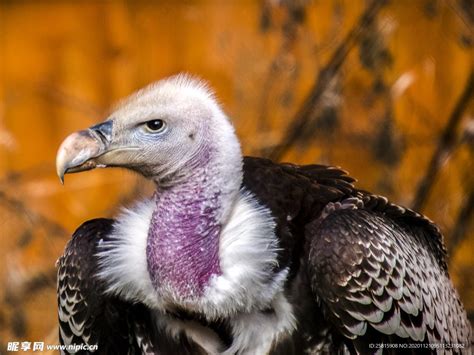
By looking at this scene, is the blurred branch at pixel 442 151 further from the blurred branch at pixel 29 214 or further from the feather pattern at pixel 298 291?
the blurred branch at pixel 29 214

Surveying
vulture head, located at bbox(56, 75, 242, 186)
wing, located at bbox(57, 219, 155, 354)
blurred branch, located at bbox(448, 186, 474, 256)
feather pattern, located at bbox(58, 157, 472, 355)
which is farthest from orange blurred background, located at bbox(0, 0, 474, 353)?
vulture head, located at bbox(56, 75, 242, 186)

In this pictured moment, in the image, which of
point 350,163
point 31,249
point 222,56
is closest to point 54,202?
point 31,249

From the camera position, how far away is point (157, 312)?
4004 millimetres

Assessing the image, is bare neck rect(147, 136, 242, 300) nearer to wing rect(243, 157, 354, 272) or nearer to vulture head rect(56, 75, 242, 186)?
vulture head rect(56, 75, 242, 186)

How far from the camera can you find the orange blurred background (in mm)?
6762

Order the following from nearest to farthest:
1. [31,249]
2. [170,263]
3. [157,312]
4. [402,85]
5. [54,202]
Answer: [170,263] → [157,312] → [402,85] → [31,249] → [54,202]

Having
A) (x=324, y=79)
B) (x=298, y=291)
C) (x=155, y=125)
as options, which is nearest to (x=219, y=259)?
(x=298, y=291)

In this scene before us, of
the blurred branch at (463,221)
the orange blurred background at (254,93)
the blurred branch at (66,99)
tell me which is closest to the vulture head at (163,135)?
the orange blurred background at (254,93)

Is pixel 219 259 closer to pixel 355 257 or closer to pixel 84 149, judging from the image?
pixel 355 257

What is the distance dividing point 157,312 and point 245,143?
327 centimetres

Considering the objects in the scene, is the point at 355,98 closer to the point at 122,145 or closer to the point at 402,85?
the point at 402,85

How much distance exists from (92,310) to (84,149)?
0.85 metres

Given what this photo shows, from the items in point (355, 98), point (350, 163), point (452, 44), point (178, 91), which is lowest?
point (178, 91)

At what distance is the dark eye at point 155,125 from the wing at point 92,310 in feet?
2.20
